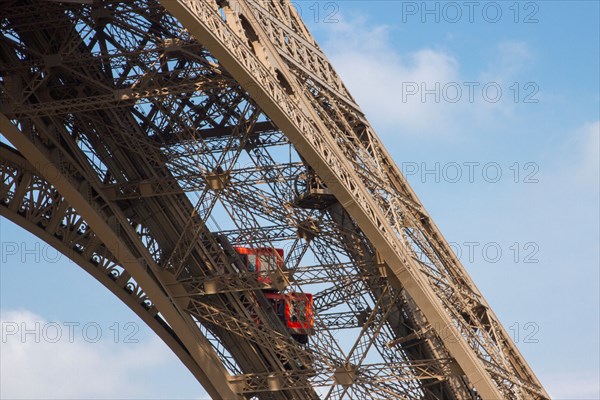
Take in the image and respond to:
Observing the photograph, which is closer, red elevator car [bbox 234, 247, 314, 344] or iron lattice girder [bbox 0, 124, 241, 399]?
iron lattice girder [bbox 0, 124, 241, 399]

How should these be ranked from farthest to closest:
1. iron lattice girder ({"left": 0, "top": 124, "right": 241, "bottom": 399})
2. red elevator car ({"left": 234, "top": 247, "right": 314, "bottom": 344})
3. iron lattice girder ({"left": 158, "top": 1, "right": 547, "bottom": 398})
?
red elevator car ({"left": 234, "top": 247, "right": 314, "bottom": 344})
iron lattice girder ({"left": 0, "top": 124, "right": 241, "bottom": 399})
iron lattice girder ({"left": 158, "top": 1, "right": 547, "bottom": 398})

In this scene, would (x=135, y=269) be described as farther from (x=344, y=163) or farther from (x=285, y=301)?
(x=344, y=163)

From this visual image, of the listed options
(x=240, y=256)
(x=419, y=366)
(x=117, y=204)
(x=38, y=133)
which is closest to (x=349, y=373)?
(x=419, y=366)

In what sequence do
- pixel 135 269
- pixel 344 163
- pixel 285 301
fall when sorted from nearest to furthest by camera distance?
pixel 344 163, pixel 135 269, pixel 285 301

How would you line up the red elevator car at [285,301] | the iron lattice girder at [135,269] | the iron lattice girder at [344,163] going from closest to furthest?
the iron lattice girder at [344,163] → the iron lattice girder at [135,269] → the red elevator car at [285,301]

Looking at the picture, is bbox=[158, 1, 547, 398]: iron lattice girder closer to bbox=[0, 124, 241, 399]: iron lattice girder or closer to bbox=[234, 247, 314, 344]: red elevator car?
bbox=[234, 247, 314, 344]: red elevator car

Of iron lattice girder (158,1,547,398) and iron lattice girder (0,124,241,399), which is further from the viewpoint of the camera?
iron lattice girder (0,124,241,399)

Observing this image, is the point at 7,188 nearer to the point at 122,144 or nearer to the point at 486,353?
the point at 122,144

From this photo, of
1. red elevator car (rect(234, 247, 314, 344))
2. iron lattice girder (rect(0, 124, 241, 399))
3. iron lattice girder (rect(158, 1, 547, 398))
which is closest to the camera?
iron lattice girder (rect(158, 1, 547, 398))

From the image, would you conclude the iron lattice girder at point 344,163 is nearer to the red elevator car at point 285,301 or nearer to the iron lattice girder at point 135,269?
the red elevator car at point 285,301

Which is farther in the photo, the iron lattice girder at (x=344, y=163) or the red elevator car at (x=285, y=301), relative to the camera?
the red elevator car at (x=285, y=301)
